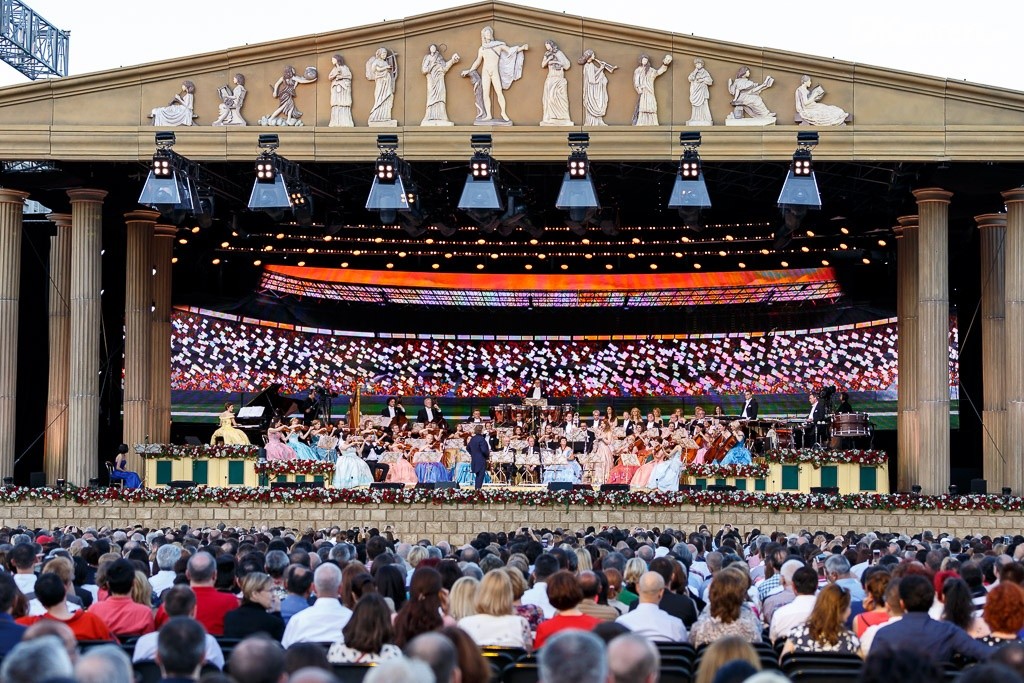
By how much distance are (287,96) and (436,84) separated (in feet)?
9.91

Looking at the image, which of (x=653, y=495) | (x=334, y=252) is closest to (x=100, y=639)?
(x=653, y=495)

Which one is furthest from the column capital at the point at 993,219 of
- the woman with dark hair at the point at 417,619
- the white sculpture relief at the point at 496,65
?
the woman with dark hair at the point at 417,619

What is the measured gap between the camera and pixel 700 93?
29.3 meters

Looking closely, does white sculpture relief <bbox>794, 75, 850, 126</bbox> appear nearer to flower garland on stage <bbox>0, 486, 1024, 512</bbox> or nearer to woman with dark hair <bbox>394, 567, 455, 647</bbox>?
flower garland on stage <bbox>0, 486, 1024, 512</bbox>

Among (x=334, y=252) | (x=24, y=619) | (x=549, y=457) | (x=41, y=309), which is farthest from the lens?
(x=334, y=252)

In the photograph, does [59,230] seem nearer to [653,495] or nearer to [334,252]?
[334,252]

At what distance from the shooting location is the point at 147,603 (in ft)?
36.6

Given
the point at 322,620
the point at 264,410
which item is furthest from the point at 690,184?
the point at 322,620

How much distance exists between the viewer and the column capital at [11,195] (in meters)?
30.7

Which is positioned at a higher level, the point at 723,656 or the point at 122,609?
the point at 723,656

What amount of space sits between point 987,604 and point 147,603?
600cm

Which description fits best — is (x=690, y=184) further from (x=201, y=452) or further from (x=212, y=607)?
(x=212, y=607)

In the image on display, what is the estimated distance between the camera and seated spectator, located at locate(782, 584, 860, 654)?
30.8 ft

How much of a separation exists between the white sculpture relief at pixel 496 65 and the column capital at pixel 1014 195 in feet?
33.3
